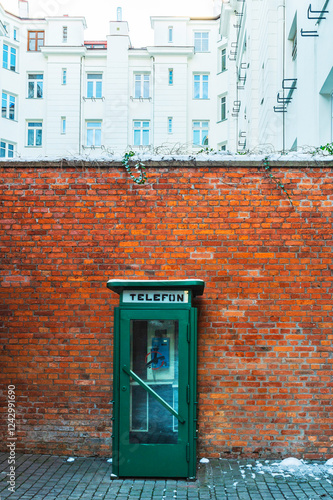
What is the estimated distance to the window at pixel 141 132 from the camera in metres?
34.5

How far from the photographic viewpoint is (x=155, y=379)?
262 inches

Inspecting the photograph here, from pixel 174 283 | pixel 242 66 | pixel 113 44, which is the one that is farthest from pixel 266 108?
pixel 113 44

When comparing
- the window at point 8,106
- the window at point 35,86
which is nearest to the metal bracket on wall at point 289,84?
the window at point 8,106

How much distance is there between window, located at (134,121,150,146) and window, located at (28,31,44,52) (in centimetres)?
849

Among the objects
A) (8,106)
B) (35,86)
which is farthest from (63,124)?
(8,106)

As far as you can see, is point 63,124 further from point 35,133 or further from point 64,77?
point 64,77

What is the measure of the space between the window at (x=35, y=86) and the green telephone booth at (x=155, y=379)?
3106cm

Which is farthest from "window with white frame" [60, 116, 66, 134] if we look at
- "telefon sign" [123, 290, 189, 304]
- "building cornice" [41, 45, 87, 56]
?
"telefon sign" [123, 290, 189, 304]

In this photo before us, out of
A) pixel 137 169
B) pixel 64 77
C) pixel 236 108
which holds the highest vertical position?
pixel 64 77

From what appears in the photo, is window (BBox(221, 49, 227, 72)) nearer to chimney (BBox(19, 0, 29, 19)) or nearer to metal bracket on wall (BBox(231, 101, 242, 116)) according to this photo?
metal bracket on wall (BBox(231, 101, 242, 116))

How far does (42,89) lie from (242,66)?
50.7 ft

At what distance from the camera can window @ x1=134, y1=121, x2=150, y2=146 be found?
3447 cm

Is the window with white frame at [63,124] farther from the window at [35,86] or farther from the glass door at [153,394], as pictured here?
the glass door at [153,394]

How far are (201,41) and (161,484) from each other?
33783 mm
